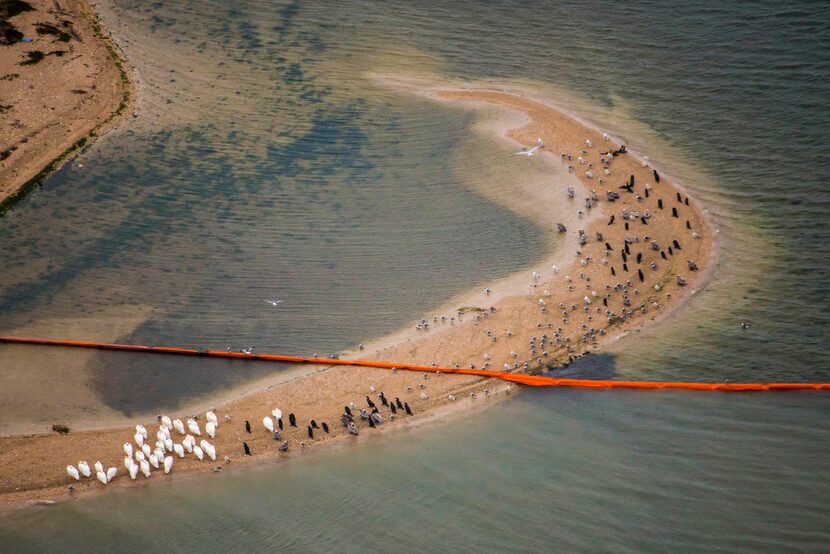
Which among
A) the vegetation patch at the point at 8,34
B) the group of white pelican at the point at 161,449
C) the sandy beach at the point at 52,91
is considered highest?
the vegetation patch at the point at 8,34

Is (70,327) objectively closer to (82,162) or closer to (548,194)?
(82,162)

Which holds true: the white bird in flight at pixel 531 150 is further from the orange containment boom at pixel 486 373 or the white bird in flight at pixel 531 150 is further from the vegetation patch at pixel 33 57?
the vegetation patch at pixel 33 57

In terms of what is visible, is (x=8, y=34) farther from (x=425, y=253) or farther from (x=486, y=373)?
(x=486, y=373)

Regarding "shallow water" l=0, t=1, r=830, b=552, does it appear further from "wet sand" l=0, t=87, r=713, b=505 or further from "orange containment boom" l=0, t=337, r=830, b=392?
"wet sand" l=0, t=87, r=713, b=505

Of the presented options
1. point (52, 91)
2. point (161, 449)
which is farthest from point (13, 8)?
point (161, 449)

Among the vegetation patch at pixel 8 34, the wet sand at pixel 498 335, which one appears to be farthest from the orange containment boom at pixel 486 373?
the vegetation patch at pixel 8 34
